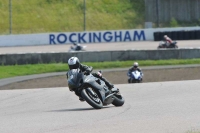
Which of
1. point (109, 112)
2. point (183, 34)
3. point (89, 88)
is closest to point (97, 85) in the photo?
point (89, 88)

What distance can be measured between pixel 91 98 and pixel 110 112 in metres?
0.61

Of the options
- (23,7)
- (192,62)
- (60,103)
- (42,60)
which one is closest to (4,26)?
(23,7)

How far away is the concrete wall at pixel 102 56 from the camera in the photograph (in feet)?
93.8

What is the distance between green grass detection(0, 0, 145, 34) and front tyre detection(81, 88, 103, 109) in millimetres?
28615

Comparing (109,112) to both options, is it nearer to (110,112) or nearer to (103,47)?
(110,112)

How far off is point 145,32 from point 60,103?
89.9ft

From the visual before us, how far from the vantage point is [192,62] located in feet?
95.8

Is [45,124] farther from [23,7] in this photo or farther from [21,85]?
[23,7]

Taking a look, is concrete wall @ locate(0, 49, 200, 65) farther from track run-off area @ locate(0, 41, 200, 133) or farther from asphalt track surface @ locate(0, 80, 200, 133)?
track run-off area @ locate(0, 41, 200, 133)

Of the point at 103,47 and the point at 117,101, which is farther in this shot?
the point at 103,47

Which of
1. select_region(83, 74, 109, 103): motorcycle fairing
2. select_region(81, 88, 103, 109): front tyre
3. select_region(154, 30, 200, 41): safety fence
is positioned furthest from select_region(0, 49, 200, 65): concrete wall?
select_region(81, 88, 103, 109): front tyre

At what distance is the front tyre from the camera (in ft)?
36.8

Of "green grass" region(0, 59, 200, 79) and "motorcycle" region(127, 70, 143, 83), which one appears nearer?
"motorcycle" region(127, 70, 143, 83)

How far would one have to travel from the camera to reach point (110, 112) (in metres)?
10.9
